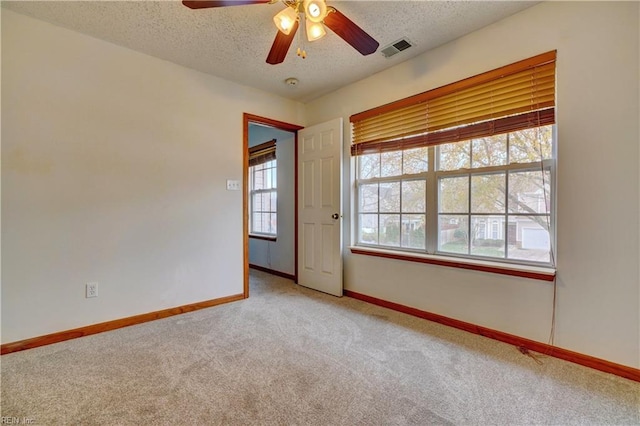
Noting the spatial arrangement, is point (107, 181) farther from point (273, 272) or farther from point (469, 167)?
point (469, 167)

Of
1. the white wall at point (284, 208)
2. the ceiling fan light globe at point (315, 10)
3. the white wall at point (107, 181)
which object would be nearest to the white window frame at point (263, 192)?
the white wall at point (284, 208)

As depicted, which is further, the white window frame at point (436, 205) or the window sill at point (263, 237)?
the window sill at point (263, 237)

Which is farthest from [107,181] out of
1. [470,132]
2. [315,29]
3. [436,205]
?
[470,132]

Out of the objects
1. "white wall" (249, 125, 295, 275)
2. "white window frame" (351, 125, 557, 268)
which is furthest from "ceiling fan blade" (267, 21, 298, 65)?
"white wall" (249, 125, 295, 275)

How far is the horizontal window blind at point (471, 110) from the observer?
2.09 meters

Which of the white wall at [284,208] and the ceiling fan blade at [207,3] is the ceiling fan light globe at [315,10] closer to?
the ceiling fan blade at [207,3]

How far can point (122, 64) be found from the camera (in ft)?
8.46

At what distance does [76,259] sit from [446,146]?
3289mm

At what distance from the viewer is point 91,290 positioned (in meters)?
2.43

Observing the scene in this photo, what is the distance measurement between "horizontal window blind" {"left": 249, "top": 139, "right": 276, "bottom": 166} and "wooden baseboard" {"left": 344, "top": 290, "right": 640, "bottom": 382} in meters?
2.89

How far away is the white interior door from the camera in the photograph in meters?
3.39

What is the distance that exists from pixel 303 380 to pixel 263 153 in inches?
148

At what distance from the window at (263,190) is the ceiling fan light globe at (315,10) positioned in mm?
2850

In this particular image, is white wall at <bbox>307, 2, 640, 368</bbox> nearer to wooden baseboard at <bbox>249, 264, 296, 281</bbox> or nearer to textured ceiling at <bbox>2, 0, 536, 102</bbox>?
textured ceiling at <bbox>2, 0, 536, 102</bbox>
